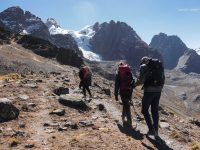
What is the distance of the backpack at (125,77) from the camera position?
18.4 metres

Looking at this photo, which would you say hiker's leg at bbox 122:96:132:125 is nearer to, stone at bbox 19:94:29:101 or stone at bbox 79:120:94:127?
stone at bbox 79:120:94:127

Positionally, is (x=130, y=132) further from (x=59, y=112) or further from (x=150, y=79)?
(x=59, y=112)

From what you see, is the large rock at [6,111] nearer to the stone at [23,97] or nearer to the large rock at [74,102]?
the stone at [23,97]

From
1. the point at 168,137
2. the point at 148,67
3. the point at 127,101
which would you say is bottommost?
the point at 168,137

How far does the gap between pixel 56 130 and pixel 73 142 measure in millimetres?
1989

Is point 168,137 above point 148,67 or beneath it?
beneath

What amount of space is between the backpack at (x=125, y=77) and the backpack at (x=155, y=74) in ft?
5.28

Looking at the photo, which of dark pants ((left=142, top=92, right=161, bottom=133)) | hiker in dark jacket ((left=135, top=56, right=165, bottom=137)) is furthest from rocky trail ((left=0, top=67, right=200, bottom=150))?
hiker in dark jacket ((left=135, top=56, right=165, bottom=137))

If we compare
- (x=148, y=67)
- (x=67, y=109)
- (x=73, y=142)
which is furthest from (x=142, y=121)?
(x=73, y=142)

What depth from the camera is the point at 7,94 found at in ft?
75.2

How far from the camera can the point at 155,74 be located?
55.0 ft

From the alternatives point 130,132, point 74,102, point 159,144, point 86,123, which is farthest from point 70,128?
point 74,102

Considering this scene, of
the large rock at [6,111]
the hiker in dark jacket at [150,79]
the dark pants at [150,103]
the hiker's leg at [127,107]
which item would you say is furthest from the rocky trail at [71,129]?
the hiker in dark jacket at [150,79]

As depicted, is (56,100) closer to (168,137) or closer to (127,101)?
(127,101)
